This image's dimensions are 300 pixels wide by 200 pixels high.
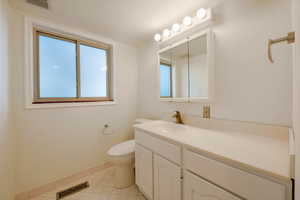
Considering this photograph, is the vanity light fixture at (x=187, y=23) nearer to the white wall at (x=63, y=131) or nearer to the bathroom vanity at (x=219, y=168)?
the white wall at (x=63, y=131)

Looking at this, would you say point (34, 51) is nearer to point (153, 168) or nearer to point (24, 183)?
point (24, 183)

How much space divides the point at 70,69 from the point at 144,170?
1759 mm

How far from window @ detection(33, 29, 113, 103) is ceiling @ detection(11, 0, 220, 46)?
0.30 metres

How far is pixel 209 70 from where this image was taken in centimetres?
132

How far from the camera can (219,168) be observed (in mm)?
733

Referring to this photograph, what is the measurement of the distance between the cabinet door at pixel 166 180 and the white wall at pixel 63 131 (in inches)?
48.0

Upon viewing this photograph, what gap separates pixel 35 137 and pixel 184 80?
6.47 feet

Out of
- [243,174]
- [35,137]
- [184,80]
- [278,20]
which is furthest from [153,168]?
[278,20]

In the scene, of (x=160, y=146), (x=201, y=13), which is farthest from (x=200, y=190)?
(x=201, y=13)

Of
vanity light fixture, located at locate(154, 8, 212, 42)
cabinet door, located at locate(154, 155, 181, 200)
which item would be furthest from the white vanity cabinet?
vanity light fixture, located at locate(154, 8, 212, 42)

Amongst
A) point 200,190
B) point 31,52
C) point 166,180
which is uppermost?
point 31,52

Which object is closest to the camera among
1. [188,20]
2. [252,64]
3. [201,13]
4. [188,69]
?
[252,64]

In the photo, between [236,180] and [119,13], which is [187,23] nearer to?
[119,13]

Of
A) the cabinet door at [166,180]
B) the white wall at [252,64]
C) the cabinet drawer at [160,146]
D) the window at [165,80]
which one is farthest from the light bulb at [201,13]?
the cabinet door at [166,180]
